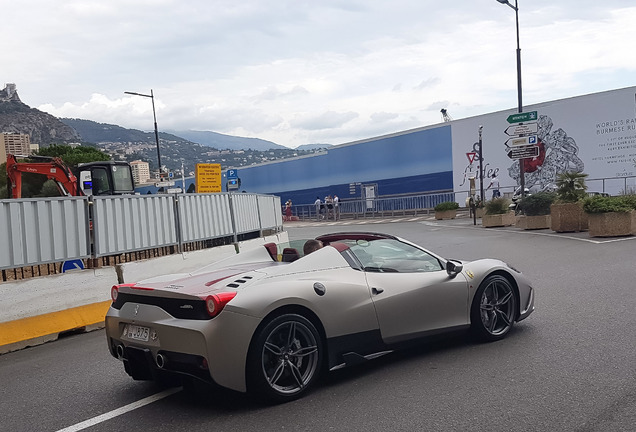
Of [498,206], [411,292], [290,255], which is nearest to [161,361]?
[290,255]

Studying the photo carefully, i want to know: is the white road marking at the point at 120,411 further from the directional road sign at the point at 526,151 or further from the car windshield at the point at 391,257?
the directional road sign at the point at 526,151

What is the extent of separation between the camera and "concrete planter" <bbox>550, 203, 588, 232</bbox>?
60.9ft

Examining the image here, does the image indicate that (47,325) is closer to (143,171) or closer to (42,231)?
(42,231)

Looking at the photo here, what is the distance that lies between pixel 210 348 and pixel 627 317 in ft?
15.9

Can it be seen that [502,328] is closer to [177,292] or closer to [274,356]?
[274,356]

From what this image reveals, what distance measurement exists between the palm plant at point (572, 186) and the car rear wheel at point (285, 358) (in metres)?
16.2

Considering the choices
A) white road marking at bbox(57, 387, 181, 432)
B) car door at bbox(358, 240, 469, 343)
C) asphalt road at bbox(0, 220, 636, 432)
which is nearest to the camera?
asphalt road at bbox(0, 220, 636, 432)

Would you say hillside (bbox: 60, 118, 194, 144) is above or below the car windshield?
above

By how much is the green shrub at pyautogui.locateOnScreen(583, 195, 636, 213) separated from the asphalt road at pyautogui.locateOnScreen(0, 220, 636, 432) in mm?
9757

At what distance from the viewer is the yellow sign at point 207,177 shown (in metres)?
24.6

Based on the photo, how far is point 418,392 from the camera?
4.75m

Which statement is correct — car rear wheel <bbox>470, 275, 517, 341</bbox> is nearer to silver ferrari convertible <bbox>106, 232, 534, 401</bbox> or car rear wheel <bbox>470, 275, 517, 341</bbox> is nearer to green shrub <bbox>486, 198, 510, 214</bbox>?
silver ferrari convertible <bbox>106, 232, 534, 401</bbox>

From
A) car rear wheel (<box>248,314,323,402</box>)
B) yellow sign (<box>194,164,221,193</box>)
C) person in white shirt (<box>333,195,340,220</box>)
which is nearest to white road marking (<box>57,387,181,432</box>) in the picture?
car rear wheel (<box>248,314,323,402</box>)

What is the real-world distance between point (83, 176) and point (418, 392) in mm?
18750
